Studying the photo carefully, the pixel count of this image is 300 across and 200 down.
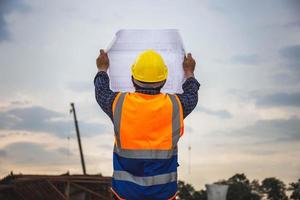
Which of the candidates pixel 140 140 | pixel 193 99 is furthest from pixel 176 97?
pixel 140 140

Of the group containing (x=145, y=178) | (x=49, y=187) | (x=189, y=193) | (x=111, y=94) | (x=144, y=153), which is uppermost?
(x=189, y=193)

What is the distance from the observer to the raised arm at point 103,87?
132 inches

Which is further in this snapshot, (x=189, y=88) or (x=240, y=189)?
(x=240, y=189)

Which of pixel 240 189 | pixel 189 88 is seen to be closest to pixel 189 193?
pixel 240 189

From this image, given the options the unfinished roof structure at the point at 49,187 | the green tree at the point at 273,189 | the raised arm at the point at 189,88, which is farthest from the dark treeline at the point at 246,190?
the raised arm at the point at 189,88

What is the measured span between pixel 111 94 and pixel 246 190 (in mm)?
48474

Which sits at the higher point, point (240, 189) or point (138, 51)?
point (240, 189)

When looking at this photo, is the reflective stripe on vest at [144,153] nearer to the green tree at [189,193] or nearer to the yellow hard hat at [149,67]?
the yellow hard hat at [149,67]

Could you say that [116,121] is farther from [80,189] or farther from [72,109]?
[72,109]

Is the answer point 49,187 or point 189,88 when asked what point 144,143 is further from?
point 49,187

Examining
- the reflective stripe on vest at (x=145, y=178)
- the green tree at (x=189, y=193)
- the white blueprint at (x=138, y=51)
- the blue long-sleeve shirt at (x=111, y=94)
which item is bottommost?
the reflective stripe on vest at (x=145, y=178)

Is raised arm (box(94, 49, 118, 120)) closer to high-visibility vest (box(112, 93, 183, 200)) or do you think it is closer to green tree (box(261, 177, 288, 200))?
high-visibility vest (box(112, 93, 183, 200))

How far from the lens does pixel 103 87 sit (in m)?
3.43

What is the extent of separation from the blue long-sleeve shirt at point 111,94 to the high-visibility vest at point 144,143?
0.22 ft
